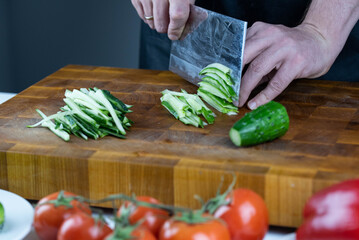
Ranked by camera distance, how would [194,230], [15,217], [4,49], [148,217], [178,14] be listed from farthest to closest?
[4,49], [178,14], [15,217], [148,217], [194,230]

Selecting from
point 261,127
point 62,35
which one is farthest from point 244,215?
point 62,35

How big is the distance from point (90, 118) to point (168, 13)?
0.81m

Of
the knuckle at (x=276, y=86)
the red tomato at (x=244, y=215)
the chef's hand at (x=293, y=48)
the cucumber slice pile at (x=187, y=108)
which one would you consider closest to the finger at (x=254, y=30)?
the chef's hand at (x=293, y=48)

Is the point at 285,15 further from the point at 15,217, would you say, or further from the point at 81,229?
the point at 81,229

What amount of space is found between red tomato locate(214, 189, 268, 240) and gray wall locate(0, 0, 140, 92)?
393 cm

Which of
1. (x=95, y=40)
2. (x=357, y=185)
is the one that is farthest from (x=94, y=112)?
(x=95, y=40)

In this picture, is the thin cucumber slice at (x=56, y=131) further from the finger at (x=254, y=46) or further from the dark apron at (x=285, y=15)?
the dark apron at (x=285, y=15)

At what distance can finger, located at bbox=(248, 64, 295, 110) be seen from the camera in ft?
7.98

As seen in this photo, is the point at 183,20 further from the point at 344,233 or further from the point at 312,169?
the point at 344,233

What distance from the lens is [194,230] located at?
1.19 meters

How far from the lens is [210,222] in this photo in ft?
3.96

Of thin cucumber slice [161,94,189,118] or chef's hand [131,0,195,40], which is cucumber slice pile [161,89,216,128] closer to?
thin cucumber slice [161,94,189,118]

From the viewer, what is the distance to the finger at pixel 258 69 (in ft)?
7.90

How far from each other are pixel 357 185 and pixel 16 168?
3.73ft
